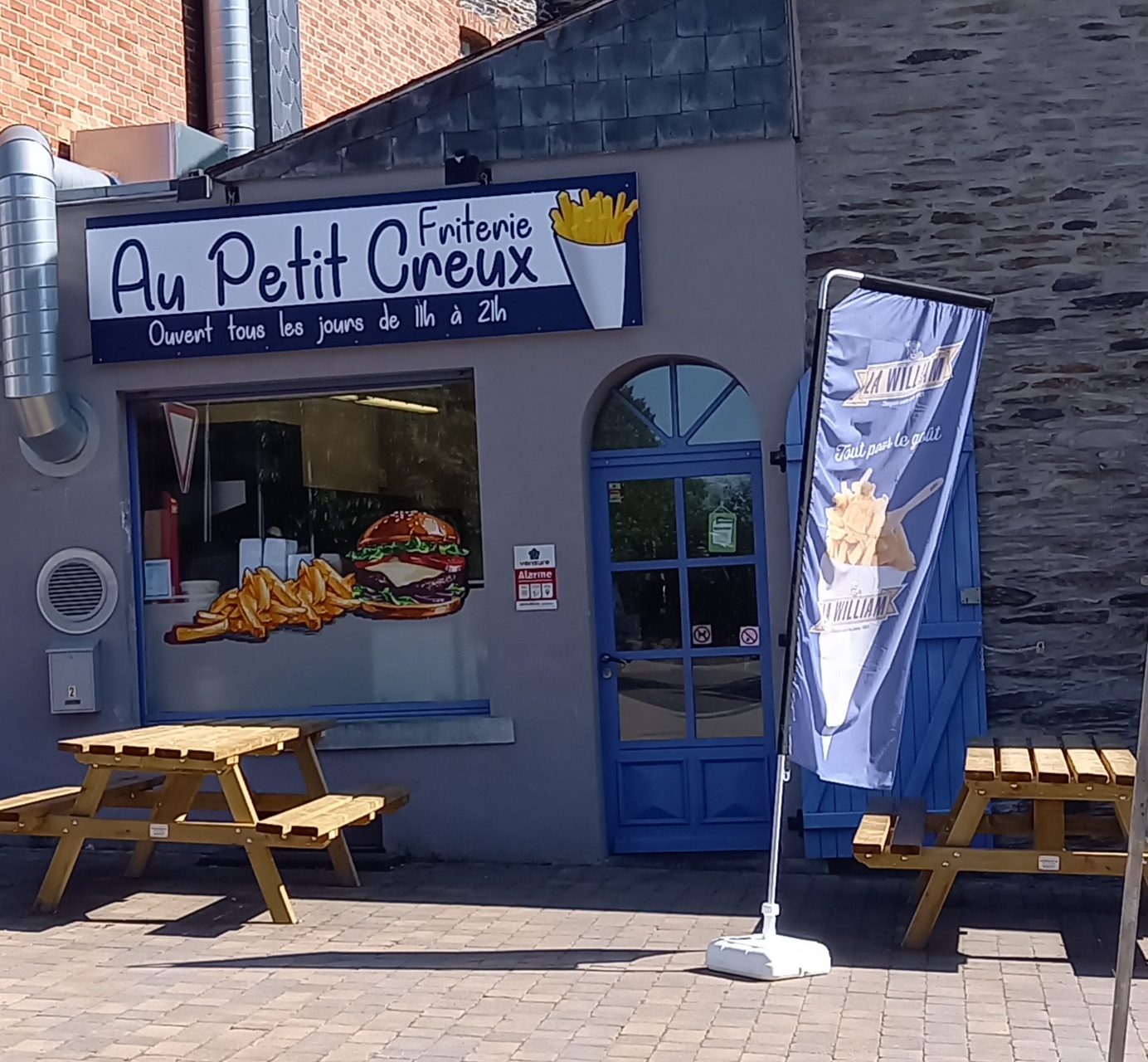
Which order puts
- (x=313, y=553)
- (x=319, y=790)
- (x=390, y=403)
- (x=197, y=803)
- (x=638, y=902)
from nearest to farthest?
(x=638, y=902) → (x=319, y=790) → (x=197, y=803) → (x=390, y=403) → (x=313, y=553)

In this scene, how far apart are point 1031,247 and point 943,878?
11.5 ft

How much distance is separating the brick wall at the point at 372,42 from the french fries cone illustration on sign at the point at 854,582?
7.90 meters

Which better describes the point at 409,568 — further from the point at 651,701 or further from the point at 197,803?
the point at 197,803

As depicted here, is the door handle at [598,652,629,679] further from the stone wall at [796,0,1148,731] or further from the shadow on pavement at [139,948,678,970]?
the shadow on pavement at [139,948,678,970]

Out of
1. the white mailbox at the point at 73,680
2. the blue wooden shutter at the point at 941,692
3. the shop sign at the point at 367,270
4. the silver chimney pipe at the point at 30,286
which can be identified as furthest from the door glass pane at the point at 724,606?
the silver chimney pipe at the point at 30,286

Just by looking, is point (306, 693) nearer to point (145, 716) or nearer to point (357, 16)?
point (145, 716)

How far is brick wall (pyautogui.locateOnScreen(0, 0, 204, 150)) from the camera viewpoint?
10.3m

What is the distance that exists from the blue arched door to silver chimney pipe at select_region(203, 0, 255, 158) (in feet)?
13.9

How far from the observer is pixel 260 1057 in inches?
214

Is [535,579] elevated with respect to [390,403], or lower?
lower

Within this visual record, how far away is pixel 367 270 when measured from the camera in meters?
8.87

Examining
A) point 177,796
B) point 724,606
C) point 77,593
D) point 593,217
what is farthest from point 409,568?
point 593,217

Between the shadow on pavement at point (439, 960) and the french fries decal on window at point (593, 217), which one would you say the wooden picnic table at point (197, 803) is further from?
the french fries decal on window at point (593, 217)

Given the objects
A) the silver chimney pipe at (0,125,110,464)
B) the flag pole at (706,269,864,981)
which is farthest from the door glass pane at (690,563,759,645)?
the silver chimney pipe at (0,125,110,464)
